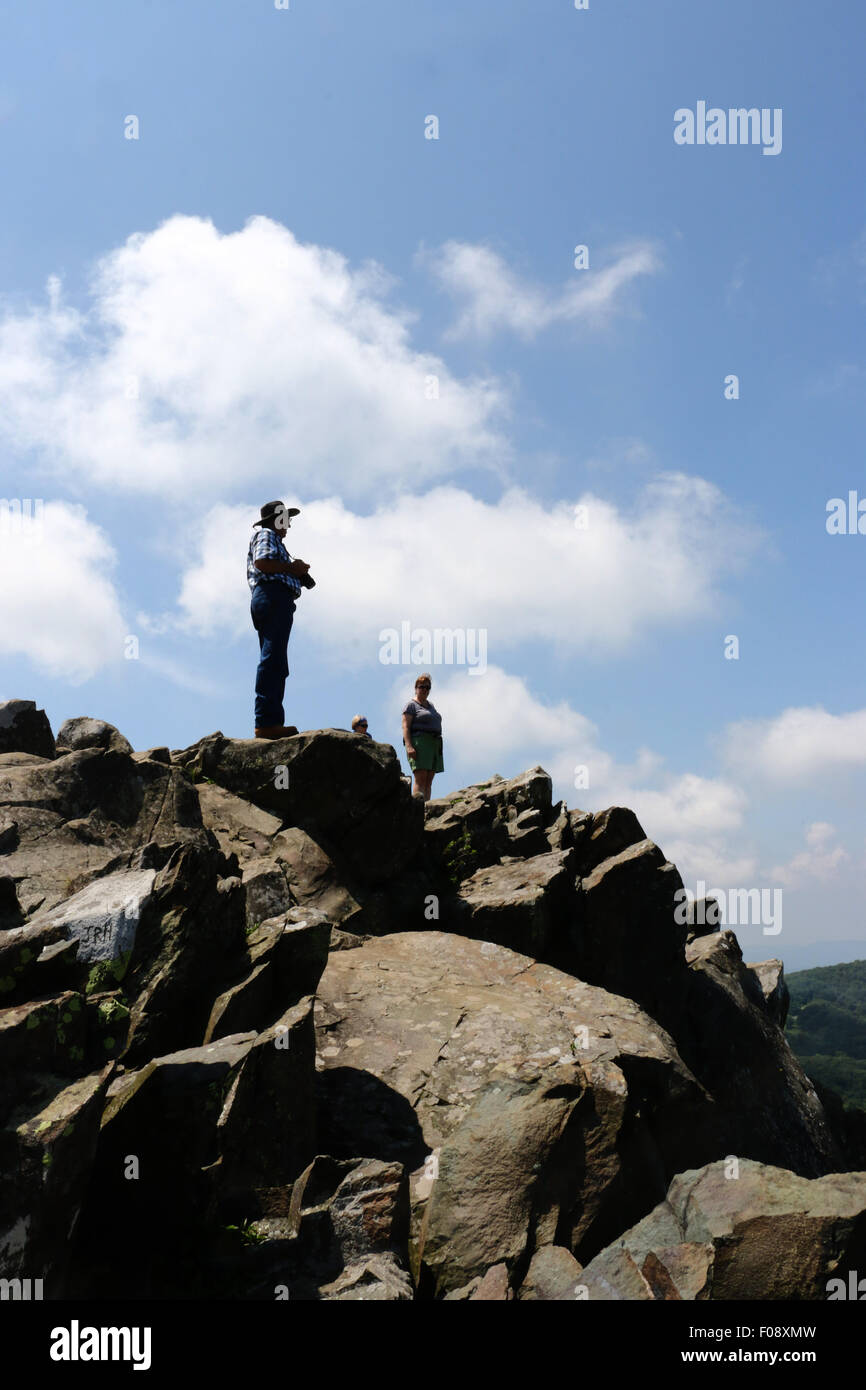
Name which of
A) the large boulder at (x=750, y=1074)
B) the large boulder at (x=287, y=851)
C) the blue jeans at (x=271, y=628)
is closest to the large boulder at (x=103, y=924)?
the large boulder at (x=287, y=851)

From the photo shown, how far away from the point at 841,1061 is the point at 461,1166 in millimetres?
158253

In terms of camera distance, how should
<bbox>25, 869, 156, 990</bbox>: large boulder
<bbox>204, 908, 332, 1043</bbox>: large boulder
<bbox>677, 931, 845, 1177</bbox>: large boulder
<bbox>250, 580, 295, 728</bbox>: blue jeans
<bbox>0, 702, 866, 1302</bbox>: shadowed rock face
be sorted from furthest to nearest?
<bbox>250, 580, 295, 728</bbox>: blue jeans < <bbox>677, 931, 845, 1177</bbox>: large boulder < <bbox>204, 908, 332, 1043</bbox>: large boulder < <bbox>25, 869, 156, 990</bbox>: large boulder < <bbox>0, 702, 866, 1302</bbox>: shadowed rock face

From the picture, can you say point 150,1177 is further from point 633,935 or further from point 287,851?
point 633,935

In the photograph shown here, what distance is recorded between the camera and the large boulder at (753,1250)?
7.79 m

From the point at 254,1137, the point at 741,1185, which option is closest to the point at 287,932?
the point at 254,1137

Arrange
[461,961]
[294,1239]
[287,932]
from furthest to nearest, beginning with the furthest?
[461,961] → [287,932] → [294,1239]

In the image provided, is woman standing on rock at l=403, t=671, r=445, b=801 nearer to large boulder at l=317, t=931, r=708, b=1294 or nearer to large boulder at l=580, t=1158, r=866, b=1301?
large boulder at l=317, t=931, r=708, b=1294

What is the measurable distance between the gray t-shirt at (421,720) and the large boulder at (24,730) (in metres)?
10.4

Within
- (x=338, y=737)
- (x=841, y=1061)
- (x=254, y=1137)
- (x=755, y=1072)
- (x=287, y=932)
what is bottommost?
(x=841, y=1061)

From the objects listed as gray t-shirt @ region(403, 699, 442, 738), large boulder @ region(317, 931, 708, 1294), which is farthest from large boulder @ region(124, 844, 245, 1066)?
gray t-shirt @ region(403, 699, 442, 738)

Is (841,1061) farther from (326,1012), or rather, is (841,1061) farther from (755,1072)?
(326,1012)

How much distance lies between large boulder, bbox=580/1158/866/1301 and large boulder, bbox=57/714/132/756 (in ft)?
45.2

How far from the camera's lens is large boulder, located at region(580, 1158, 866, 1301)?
7785mm

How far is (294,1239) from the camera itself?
28.2 ft
